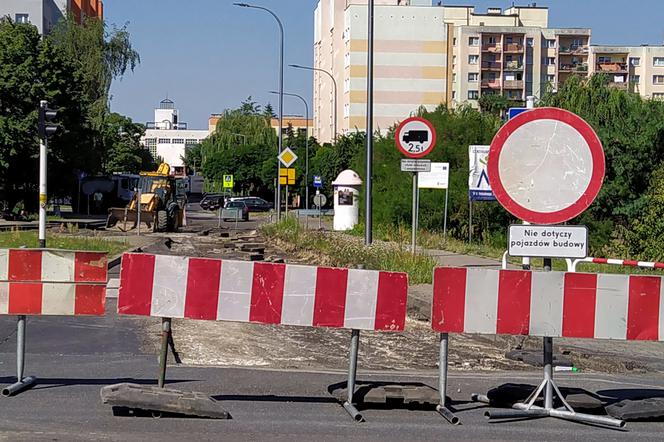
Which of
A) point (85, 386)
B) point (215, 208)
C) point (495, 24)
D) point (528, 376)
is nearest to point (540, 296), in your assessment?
point (528, 376)

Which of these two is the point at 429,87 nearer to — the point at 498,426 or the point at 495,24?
the point at 495,24

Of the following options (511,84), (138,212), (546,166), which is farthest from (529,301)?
(511,84)

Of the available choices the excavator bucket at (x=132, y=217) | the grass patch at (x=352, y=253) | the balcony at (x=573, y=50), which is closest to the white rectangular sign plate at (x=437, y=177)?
the grass patch at (x=352, y=253)

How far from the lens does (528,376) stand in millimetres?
9180

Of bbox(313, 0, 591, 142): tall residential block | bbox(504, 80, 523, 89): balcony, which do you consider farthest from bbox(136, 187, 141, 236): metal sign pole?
bbox(504, 80, 523, 89): balcony

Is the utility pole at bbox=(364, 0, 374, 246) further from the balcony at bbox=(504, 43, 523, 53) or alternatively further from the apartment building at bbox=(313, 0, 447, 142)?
the balcony at bbox=(504, 43, 523, 53)

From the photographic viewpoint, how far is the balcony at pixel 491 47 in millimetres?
112250

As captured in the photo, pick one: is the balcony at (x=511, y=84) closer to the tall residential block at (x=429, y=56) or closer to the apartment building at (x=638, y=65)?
the tall residential block at (x=429, y=56)

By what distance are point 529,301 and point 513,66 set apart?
360 feet

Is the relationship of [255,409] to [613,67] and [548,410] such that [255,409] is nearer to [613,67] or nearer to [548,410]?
[548,410]

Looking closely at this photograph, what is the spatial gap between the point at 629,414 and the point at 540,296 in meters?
1.13

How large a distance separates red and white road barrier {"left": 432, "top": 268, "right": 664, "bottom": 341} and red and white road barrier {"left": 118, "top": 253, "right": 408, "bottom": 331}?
1.35ft

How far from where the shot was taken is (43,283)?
803 cm

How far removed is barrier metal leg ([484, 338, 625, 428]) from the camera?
7230mm
